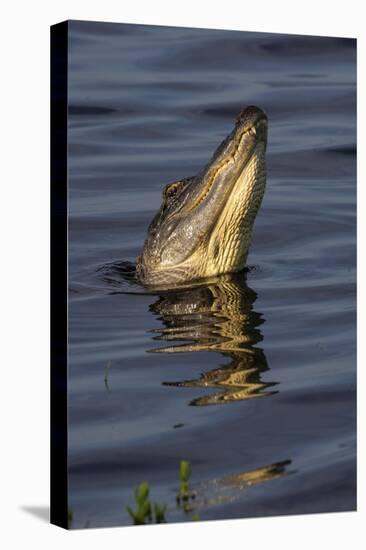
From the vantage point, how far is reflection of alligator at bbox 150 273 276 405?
14242 millimetres

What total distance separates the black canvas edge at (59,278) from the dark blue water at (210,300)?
7 centimetres

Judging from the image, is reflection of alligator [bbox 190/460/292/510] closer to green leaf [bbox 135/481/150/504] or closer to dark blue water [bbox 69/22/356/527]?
dark blue water [bbox 69/22/356/527]

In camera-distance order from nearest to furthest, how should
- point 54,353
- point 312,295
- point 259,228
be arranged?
1. point 54,353
2. point 312,295
3. point 259,228

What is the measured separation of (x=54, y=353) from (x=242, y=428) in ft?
4.50

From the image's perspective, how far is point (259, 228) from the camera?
16.1 m

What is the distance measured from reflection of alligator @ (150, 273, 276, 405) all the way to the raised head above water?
0.18 m

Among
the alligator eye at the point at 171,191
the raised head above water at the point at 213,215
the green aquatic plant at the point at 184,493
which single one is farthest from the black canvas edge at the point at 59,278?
the alligator eye at the point at 171,191

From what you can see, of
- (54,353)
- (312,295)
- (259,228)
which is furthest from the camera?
(259,228)

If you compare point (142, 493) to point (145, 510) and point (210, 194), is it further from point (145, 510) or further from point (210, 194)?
point (210, 194)

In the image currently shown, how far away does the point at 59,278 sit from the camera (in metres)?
13.8

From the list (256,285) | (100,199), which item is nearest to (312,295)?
(256,285)

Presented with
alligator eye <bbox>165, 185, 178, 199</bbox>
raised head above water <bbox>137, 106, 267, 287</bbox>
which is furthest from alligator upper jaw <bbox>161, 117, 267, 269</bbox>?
alligator eye <bbox>165, 185, 178, 199</bbox>

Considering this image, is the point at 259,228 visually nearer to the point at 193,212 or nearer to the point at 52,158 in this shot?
the point at 193,212

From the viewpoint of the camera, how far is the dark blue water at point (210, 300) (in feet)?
45.2
